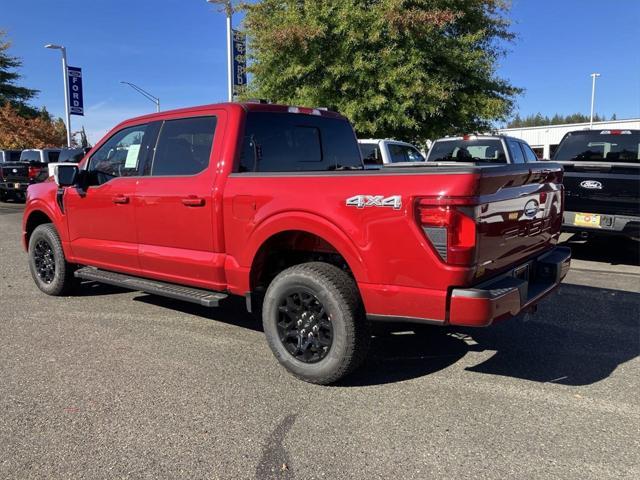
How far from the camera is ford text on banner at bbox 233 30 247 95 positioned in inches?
650

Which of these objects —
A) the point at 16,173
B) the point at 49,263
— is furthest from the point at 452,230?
the point at 16,173

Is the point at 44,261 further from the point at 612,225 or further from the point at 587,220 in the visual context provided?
the point at 612,225

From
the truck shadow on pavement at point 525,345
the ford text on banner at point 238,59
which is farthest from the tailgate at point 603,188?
the ford text on banner at point 238,59

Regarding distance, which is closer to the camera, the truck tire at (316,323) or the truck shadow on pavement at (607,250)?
the truck tire at (316,323)

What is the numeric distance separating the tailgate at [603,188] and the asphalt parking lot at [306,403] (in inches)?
92.7

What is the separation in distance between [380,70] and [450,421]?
11207 mm

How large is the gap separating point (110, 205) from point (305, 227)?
7.89ft

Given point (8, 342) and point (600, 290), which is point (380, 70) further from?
point (8, 342)

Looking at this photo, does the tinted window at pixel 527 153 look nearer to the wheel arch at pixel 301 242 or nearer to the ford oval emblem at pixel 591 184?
the ford oval emblem at pixel 591 184

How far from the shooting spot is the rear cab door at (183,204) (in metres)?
4.33

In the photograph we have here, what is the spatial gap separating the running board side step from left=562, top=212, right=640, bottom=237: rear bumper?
5.11m

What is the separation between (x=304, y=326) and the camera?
3.89m

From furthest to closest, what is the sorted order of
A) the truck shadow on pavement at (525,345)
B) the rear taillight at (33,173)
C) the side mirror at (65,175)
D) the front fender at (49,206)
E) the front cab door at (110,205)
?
the rear taillight at (33,173)
the front fender at (49,206)
the side mirror at (65,175)
the front cab door at (110,205)
the truck shadow on pavement at (525,345)

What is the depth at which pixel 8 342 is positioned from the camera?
15.5ft
